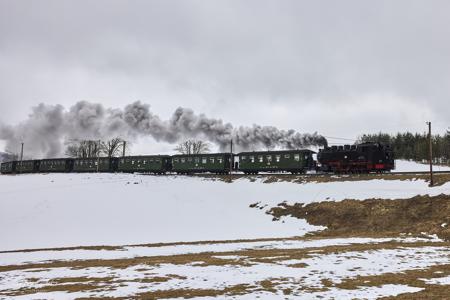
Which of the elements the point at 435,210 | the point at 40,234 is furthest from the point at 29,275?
the point at 435,210

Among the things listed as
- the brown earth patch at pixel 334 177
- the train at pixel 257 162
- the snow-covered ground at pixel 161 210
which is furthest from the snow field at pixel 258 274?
the train at pixel 257 162

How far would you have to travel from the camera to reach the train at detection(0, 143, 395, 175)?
40.7 metres

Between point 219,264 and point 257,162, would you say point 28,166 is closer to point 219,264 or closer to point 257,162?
point 257,162

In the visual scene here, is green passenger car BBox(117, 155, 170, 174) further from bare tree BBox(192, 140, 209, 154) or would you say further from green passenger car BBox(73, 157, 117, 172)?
bare tree BBox(192, 140, 209, 154)

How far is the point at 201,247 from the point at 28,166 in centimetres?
7441

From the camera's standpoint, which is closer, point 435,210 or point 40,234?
→ point 435,210

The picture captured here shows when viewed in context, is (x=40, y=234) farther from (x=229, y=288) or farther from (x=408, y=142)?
(x=408, y=142)

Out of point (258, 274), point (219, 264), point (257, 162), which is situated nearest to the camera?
point (258, 274)

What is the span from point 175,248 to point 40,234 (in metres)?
12.6

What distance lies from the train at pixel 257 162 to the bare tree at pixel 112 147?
77.7 ft

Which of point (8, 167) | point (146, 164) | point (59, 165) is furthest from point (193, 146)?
point (146, 164)

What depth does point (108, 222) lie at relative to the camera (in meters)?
30.2

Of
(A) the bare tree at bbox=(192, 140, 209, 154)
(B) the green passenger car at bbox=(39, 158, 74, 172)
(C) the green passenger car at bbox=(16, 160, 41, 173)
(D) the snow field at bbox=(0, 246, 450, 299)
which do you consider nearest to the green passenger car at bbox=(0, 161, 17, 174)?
(C) the green passenger car at bbox=(16, 160, 41, 173)

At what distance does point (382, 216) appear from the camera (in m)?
26.6
